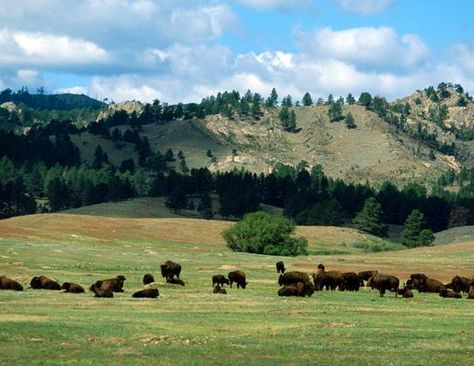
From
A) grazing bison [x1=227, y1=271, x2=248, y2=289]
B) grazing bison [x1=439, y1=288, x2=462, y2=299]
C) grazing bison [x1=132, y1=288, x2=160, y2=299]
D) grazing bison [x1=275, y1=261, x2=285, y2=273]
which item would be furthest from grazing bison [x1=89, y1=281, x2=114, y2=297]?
grazing bison [x1=275, y1=261, x2=285, y2=273]

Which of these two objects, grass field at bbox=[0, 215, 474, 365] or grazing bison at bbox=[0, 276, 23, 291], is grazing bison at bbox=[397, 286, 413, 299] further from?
grazing bison at bbox=[0, 276, 23, 291]

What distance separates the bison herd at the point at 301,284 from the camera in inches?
1813

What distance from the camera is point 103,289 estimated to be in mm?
43656

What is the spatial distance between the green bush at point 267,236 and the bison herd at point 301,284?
61262 mm

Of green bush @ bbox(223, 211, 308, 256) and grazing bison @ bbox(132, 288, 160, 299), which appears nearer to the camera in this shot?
grazing bison @ bbox(132, 288, 160, 299)

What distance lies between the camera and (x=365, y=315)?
3781cm

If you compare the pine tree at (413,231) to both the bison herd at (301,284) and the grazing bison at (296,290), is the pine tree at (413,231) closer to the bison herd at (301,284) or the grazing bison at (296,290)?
the bison herd at (301,284)

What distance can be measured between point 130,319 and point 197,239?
122 metres

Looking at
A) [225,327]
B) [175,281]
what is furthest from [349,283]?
[225,327]

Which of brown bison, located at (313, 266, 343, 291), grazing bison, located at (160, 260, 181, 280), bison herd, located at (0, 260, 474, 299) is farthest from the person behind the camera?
grazing bison, located at (160, 260, 181, 280)

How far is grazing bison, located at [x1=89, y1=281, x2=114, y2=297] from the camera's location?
43.4 metres

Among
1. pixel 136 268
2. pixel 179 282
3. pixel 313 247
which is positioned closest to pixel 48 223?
pixel 313 247

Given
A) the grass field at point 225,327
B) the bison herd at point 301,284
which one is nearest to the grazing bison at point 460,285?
the bison herd at point 301,284

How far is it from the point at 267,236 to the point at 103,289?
77.7m
